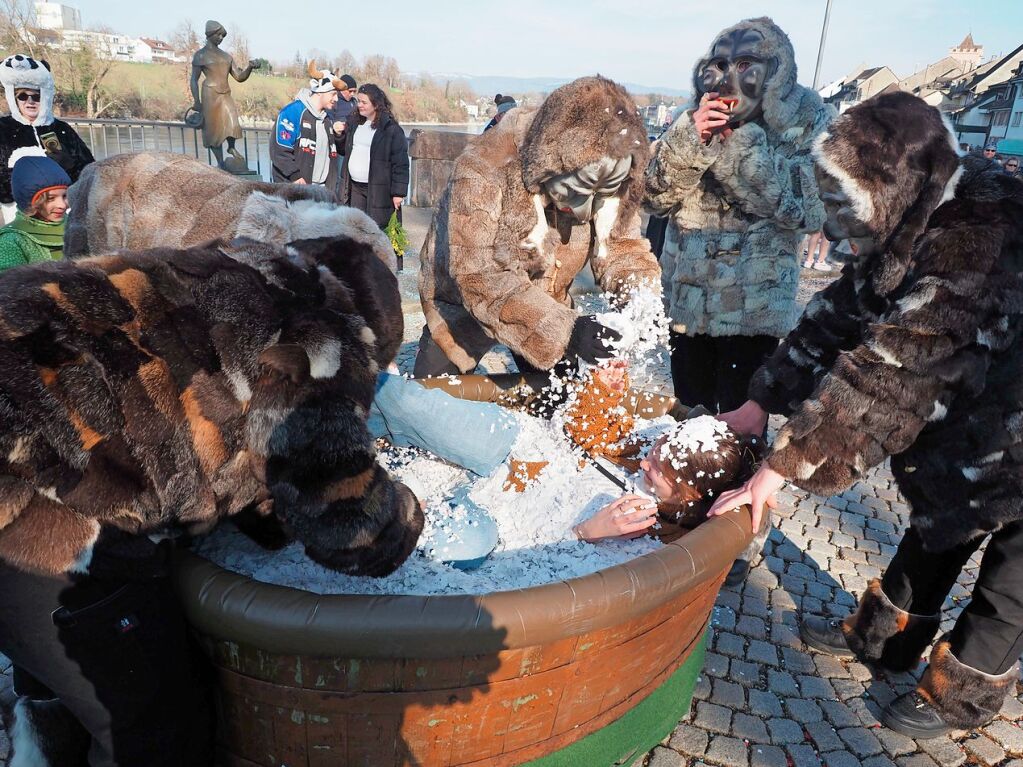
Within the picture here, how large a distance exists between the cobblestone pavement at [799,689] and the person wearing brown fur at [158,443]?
3.67 ft

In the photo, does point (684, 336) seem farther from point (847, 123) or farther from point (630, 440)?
point (847, 123)

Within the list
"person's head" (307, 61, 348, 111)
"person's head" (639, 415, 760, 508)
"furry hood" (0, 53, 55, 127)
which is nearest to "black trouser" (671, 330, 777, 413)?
"person's head" (639, 415, 760, 508)

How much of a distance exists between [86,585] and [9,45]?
2138 centimetres

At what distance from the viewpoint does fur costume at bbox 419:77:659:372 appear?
8.32 ft

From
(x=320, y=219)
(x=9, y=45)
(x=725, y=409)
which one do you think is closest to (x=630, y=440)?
(x=725, y=409)

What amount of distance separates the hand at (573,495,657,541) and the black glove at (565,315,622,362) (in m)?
0.75

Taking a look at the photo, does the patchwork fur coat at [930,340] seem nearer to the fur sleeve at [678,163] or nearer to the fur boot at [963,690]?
the fur boot at [963,690]

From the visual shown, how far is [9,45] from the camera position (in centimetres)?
1677

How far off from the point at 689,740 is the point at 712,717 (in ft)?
0.53

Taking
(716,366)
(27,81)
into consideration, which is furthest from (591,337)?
(27,81)

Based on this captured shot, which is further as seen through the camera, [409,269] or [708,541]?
[409,269]

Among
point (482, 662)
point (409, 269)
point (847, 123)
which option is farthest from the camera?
point (409, 269)

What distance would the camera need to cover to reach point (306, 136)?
777cm

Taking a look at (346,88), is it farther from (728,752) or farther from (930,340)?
(728,752)
